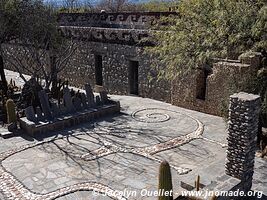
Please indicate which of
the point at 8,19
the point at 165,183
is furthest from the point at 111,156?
the point at 8,19

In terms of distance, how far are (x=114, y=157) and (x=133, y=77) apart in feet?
27.2

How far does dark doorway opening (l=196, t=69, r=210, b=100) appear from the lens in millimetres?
13492

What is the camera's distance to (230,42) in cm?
956

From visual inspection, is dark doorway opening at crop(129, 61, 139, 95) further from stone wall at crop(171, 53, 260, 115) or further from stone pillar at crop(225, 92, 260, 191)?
stone pillar at crop(225, 92, 260, 191)

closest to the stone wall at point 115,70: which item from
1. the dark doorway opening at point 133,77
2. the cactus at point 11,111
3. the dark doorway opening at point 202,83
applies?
the dark doorway opening at point 133,77

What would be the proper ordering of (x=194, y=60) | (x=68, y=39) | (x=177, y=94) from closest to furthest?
(x=194, y=60) → (x=177, y=94) → (x=68, y=39)

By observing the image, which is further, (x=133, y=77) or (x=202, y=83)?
(x=133, y=77)

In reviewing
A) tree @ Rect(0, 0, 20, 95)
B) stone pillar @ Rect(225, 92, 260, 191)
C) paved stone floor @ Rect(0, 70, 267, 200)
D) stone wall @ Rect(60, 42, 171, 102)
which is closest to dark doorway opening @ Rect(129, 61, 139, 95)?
stone wall @ Rect(60, 42, 171, 102)

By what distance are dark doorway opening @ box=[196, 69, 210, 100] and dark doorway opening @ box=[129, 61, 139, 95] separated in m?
4.21

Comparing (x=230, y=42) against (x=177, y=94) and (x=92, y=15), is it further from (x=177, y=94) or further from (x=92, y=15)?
(x=92, y=15)

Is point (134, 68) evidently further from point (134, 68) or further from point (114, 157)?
point (114, 157)

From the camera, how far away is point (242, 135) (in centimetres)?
709

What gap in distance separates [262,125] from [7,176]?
24.3ft

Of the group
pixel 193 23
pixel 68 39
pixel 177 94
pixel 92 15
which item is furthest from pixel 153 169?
pixel 92 15
